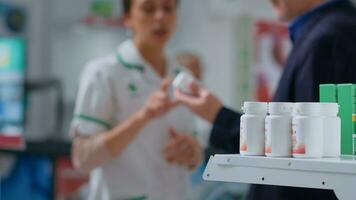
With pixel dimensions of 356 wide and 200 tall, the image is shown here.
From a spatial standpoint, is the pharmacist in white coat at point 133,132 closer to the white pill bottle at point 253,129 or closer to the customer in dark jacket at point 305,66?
the customer in dark jacket at point 305,66

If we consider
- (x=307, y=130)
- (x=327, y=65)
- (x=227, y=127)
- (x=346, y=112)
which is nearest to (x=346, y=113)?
(x=346, y=112)

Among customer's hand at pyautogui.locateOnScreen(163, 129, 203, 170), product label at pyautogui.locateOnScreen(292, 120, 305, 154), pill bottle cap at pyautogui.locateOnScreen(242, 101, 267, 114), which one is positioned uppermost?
pill bottle cap at pyautogui.locateOnScreen(242, 101, 267, 114)

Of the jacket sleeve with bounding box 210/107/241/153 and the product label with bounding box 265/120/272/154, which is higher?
the product label with bounding box 265/120/272/154

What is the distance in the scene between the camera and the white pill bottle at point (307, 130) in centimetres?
145

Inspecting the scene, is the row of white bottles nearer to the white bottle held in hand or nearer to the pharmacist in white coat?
the white bottle held in hand

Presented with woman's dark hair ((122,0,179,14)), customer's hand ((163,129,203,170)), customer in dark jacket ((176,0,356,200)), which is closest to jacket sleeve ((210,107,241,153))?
customer in dark jacket ((176,0,356,200))

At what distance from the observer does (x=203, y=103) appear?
2070mm

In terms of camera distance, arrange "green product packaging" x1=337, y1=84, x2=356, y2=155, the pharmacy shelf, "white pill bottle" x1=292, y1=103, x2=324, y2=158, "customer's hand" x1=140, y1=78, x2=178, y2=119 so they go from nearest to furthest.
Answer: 1. the pharmacy shelf
2. "white pill bottle" x1=292, y1=103, x2=324, y2=158
3. "green product packaging" x1=337, y1=84, x2=356, y2=155
4. "customer's hand" x1=140, y1=78, x2=178, y2=119

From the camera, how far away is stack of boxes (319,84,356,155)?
1.54 meters

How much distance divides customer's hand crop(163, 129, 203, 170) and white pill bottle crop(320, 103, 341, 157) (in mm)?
889

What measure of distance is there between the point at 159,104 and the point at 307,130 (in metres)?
0.84

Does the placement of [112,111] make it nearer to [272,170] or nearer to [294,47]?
[294,47]

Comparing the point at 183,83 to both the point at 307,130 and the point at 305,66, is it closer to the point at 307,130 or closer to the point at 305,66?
the point at 305,66

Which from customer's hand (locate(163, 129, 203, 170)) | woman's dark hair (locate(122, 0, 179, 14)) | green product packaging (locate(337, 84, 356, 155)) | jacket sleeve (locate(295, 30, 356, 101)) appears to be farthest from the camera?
woman's dark hair (locate(122, 0, 179, 14))
